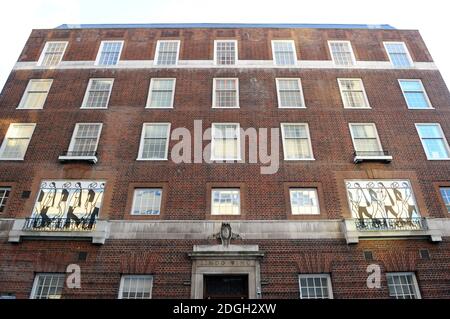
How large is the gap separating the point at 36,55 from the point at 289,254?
21.7 meters

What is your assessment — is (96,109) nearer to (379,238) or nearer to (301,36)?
(301,36)

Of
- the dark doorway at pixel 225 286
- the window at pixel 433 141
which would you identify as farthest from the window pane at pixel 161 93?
the window at pixel 433 141

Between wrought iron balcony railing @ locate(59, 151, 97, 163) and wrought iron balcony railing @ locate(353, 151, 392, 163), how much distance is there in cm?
1445

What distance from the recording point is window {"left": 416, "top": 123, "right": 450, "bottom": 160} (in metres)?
19.5

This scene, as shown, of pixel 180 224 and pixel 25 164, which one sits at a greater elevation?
pixel 25 164

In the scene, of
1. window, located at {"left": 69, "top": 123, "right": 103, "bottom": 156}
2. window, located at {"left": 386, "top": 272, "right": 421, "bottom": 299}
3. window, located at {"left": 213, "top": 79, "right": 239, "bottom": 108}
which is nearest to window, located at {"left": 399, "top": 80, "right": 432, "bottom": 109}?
window, located at {"left": 386, "top": 272, "right": 421, "bottom": 299}

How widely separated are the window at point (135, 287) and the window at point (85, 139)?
24.3 feet

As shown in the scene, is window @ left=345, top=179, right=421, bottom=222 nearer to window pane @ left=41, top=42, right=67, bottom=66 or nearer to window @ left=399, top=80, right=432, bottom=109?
window @ left=399, top=80, right=432, bottom=109

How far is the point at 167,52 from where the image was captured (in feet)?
79.0

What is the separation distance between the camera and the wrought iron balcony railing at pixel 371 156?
18.6m

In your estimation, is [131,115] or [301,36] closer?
[131,115]

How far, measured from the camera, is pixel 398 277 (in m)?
16.0

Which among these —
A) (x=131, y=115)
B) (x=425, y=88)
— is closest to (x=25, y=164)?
(x=131, y=115)
